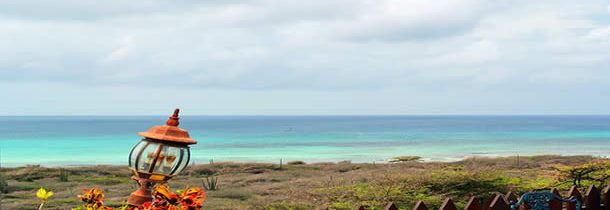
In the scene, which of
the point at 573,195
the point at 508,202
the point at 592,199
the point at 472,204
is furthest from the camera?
the point at 592,199

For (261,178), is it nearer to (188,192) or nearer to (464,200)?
(464,200)

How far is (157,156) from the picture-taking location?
11.4 ft

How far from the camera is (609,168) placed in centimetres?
850

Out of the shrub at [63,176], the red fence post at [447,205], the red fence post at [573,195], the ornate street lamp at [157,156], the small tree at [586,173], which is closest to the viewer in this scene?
the ornate street lamp at [157,156]

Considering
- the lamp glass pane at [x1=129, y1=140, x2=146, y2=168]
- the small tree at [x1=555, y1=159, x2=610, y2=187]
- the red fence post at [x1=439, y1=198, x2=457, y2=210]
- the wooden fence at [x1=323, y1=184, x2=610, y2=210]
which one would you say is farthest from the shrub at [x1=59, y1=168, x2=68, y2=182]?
the red fence post at [x1=439, y1=198, x2=457, y2=210]

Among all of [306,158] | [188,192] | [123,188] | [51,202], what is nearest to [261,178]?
[123,188]

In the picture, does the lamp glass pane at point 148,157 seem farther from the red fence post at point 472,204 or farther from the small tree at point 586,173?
the small tree at point 586,173

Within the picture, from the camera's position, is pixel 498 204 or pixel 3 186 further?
pixel 3 186

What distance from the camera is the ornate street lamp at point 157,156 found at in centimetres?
344

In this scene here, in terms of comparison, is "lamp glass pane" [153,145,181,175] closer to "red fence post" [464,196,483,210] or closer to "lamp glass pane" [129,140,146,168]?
"lamp glass pane" [129,140,146,168]

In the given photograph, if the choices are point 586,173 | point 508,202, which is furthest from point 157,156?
point 586,173

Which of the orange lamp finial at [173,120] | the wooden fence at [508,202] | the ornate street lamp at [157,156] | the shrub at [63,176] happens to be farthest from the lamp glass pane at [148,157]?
the shrub at [63,176]

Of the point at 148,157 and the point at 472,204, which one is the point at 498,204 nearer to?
the point at 472,204

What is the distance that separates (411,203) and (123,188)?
1171cm
